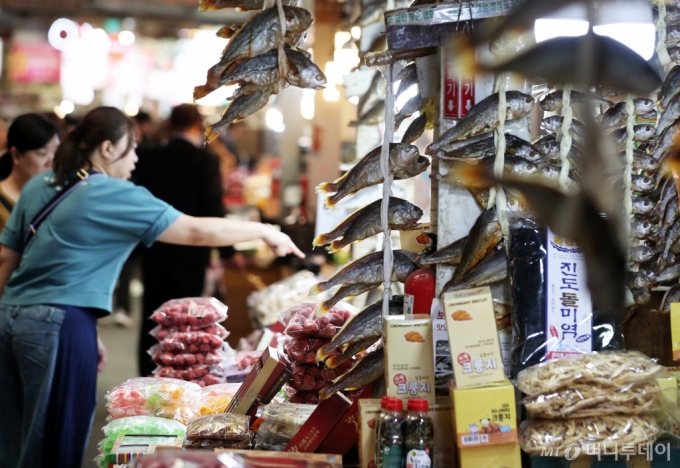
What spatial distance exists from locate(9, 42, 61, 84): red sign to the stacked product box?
13548mm

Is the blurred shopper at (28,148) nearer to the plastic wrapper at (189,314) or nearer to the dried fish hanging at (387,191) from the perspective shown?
the plastic wrapper at (189,314)

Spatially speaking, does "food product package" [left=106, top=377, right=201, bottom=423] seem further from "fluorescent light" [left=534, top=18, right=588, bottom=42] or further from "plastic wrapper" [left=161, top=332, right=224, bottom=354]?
"fluorescent light" [left=534, top=18, right=588, bottom=42]

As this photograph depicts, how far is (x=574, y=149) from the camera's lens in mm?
1859

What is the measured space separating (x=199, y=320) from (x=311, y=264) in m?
2.57

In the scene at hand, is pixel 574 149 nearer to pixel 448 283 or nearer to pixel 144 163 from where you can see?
pixel 448 283

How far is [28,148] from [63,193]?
105 cm

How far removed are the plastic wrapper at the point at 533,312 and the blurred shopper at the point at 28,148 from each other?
3178mm

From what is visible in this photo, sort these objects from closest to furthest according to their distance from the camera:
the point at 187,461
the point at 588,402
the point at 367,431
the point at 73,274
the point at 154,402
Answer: the point at 187,461 < the point at 588,402 < the point at 367,431 < the point at 154,402 < the point at 73,274

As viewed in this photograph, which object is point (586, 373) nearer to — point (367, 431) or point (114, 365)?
point (367, 431)

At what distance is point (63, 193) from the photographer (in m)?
3.24

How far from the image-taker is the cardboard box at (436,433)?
1703 millimetres

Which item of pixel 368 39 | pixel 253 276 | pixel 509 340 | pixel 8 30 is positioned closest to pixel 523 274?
pixel 509 340

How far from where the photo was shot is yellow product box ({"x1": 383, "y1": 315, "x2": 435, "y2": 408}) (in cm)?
171

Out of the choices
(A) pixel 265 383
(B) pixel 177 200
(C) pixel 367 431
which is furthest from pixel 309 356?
(B) pixel 177 200
